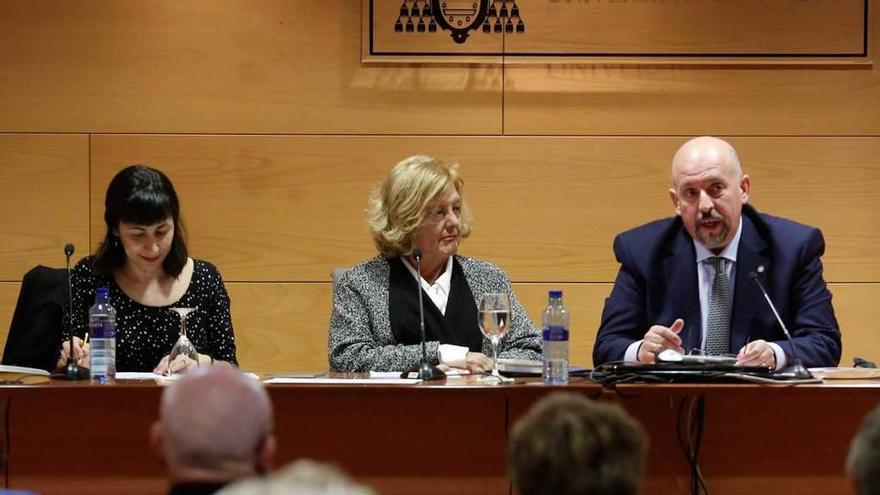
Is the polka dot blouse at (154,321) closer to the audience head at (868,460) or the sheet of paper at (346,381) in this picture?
the sheet of paper at (346,381)

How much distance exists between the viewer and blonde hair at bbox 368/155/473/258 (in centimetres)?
408

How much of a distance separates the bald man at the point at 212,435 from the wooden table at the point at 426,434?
5.04 ft

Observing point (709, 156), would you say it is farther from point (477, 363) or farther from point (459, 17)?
point (459, 17)

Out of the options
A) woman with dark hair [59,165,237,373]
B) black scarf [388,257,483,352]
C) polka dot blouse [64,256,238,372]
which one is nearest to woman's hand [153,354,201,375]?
woman with dark hair [59,165,237,373]

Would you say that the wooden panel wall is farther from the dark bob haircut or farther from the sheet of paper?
the sheet of paper

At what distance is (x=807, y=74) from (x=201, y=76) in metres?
2.42

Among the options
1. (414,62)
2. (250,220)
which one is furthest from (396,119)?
(250,220)

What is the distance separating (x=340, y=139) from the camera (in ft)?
16.6

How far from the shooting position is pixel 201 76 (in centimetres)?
505

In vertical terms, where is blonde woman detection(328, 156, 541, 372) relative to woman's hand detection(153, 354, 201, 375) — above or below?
above

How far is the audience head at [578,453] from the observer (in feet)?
4.71

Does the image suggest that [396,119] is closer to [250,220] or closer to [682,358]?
[250,220]

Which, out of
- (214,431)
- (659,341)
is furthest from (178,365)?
(214,431)

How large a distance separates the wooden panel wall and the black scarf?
0.95m
